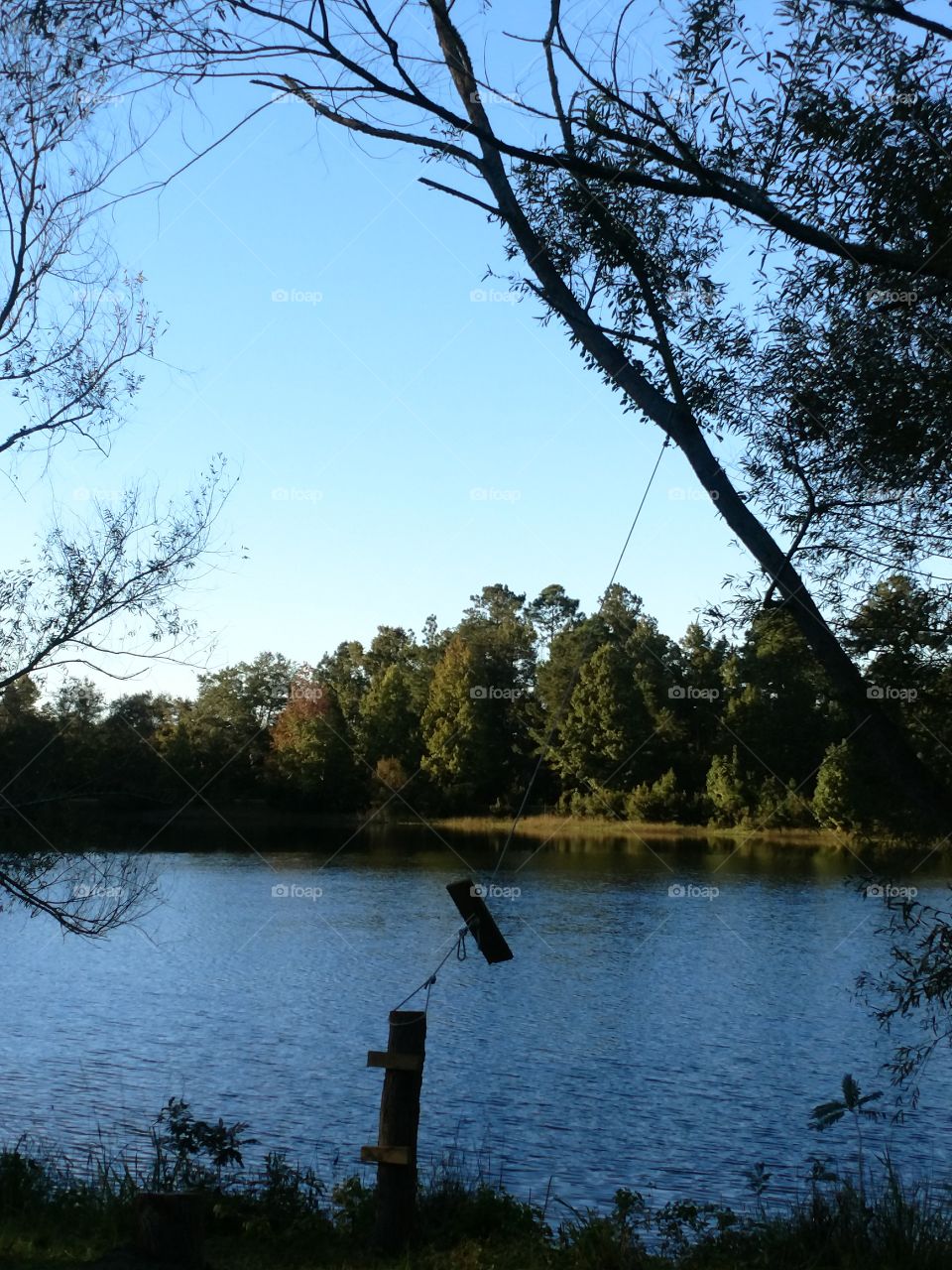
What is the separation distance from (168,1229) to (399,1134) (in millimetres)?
1229

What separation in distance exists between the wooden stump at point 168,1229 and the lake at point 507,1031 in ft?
12.8

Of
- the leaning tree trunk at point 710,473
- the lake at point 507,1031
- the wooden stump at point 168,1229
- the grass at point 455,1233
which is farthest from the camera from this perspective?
the lake at point 507,1031

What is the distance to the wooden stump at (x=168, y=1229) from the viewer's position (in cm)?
511

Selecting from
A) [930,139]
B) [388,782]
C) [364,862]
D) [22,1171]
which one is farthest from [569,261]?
[388,782]

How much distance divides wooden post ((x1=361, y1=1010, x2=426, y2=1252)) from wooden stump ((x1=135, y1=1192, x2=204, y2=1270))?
991 mm

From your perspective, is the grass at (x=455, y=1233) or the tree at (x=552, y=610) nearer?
the grass at (x=455, y=1233)

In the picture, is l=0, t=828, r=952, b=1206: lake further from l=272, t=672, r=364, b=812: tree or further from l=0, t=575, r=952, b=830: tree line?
l=272, t=672, r=364, b=812: tree

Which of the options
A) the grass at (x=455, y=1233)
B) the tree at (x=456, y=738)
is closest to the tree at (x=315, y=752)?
the tree at (x=456, y=738)

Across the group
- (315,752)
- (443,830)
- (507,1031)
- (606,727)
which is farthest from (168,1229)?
(443,830)

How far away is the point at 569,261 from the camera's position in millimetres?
6969

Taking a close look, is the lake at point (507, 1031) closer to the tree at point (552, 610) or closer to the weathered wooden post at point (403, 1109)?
the weathered wooden post at point (403, 1109)

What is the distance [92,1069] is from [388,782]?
32.0m

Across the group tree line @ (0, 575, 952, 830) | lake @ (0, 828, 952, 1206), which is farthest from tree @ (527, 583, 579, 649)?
lake @ (0, 828, 952, 1206)

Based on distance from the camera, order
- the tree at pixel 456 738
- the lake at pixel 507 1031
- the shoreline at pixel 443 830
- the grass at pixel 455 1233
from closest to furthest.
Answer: the grass at pixel 455 1233 → the lake at pixel 507 1031 → the shoreline at pixel 443 830 → the tree at pixel 456 738
